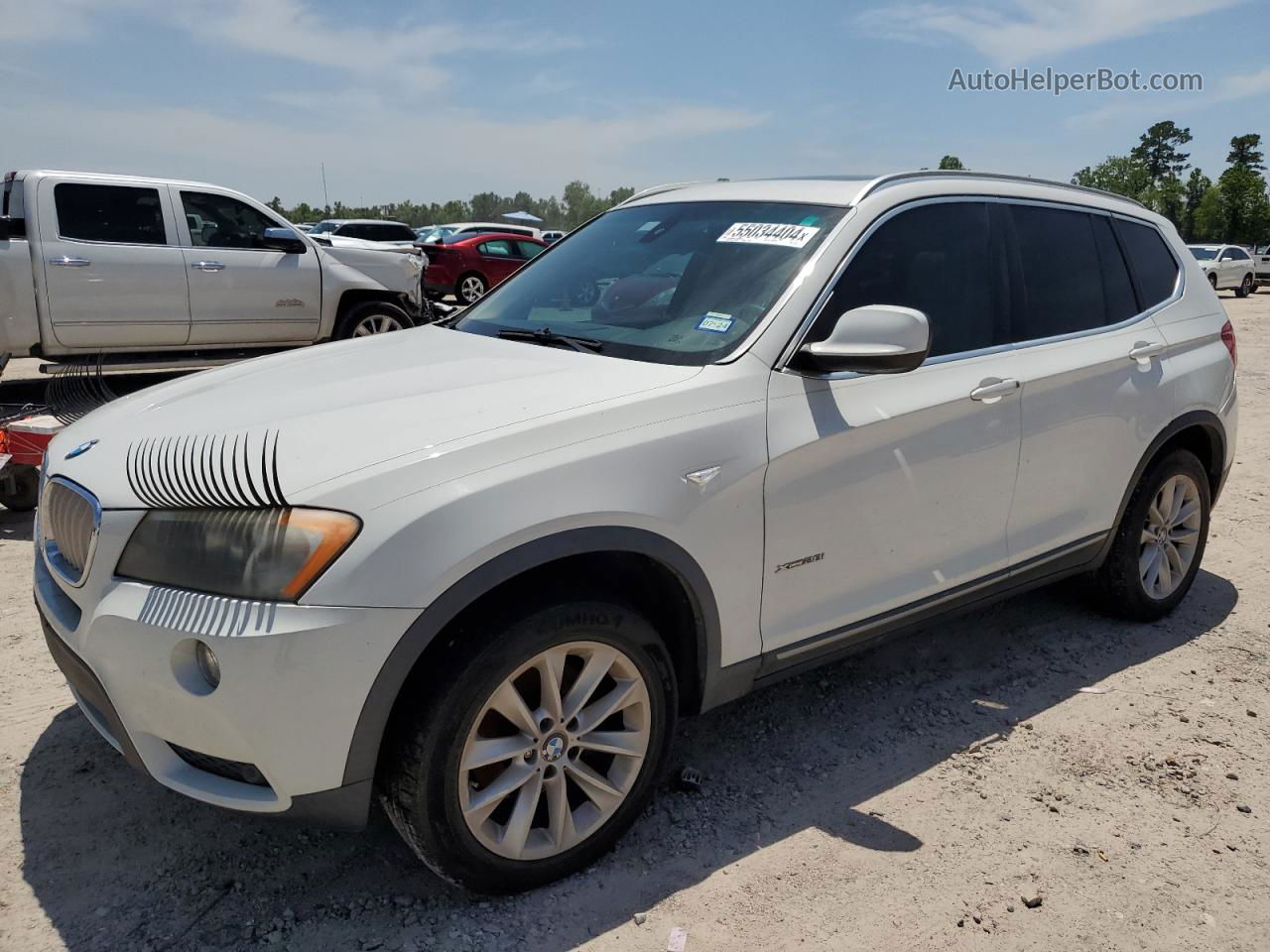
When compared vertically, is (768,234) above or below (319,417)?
above

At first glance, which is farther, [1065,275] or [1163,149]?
[1163,149]

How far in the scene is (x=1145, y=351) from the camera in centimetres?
396

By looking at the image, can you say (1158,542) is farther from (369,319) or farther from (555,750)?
(369,319)

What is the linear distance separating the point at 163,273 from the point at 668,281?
6.63m

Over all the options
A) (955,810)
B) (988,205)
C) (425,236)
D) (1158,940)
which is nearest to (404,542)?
(955,810)

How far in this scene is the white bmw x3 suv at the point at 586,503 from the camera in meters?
2.17

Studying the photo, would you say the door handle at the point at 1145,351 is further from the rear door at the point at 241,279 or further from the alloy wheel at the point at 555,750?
the rear door at the point at 241,279

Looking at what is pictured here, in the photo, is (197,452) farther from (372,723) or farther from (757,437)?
(757,437)

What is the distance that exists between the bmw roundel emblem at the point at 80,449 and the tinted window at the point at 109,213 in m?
6.32

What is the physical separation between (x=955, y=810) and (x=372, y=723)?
1.82 m

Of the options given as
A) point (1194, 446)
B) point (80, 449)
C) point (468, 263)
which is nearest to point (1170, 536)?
point (1194, 446)

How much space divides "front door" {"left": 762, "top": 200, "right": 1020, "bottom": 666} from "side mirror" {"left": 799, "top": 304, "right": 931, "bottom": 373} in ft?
0.46

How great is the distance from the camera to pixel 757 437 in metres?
2.71

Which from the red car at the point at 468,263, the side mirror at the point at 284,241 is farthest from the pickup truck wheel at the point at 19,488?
the red car at the point at 468,263
